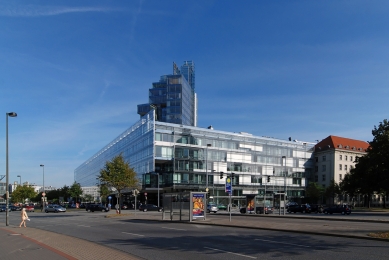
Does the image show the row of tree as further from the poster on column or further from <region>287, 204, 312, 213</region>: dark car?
the poster on column

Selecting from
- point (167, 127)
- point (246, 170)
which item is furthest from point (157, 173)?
point (246, 170)

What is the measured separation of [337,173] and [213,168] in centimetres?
3872

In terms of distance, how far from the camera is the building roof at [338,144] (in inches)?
4350

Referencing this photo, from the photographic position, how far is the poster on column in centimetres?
3298

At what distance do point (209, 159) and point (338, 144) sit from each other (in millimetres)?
41782

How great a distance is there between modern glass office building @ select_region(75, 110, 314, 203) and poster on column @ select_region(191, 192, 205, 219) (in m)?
42.4

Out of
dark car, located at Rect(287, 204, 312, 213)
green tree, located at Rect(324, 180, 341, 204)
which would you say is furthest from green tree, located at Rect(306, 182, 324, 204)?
dark car, located at Rect(287, 204, 312, 213)

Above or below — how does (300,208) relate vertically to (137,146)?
below

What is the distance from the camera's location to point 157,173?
8362 centimetres

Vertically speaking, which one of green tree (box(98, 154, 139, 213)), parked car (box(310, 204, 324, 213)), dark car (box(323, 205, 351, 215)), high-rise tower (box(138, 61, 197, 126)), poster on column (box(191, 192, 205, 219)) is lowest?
parked car (box(310, 204, 324, 213))

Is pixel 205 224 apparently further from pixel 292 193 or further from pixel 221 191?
pixel 292 193

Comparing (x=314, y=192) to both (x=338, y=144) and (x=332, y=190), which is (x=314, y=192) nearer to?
(x=332, y=190)

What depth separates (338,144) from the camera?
365 feet

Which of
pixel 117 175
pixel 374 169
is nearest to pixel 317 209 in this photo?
pixel 374 169
